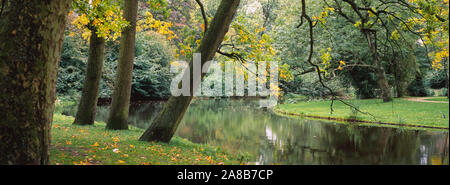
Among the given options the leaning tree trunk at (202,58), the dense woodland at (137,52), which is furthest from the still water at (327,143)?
the leaning tree trunk at (202,58)

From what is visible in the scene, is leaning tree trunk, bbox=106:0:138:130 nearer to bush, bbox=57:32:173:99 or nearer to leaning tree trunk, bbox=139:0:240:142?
leaning tree trunk, bbox=139:0:240:142

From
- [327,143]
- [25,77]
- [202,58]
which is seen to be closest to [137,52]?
[327,143]

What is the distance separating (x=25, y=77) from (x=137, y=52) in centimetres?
2310

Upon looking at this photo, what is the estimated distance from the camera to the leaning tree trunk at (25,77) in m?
3.04

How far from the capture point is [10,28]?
122 inches

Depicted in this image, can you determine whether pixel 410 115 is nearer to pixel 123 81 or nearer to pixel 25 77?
pixel 123 81

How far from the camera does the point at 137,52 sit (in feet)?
83.3

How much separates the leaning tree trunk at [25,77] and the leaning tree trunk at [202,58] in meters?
3.48

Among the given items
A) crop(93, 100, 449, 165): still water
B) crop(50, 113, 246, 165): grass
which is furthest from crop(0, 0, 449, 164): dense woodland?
crop(93, 100, 449, 165): still water

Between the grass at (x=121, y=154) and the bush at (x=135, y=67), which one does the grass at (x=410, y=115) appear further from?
the bush at (x=135, y=67)

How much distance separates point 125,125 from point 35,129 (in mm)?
6230

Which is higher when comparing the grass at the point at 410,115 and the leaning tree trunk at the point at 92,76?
the leaning tree trunk at the point at 92,76
